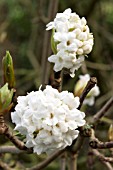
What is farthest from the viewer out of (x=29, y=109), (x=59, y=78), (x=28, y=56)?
(x=28, y=56)

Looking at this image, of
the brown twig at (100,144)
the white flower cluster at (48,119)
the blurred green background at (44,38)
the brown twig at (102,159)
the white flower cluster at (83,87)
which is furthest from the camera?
the blurred green background at (44,38)

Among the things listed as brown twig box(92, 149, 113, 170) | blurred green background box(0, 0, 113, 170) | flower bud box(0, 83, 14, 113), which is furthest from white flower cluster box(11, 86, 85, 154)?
blurred green background box(0, 0, 113, 170)

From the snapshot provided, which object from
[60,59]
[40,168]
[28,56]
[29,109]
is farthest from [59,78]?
[28,56]

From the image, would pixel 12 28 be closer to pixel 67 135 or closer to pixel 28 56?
pixel 28 56

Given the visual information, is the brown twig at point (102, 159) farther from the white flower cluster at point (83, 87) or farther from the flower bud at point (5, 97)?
the flower bud at point (5, 97)

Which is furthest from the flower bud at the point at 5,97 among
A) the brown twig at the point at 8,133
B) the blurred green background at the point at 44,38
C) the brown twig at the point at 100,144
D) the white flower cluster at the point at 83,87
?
the blurred green background at the point at 44,38

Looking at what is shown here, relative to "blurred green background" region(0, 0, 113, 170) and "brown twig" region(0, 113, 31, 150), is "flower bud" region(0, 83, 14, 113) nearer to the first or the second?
"brown twig" region(0, 113, 31, 150)
